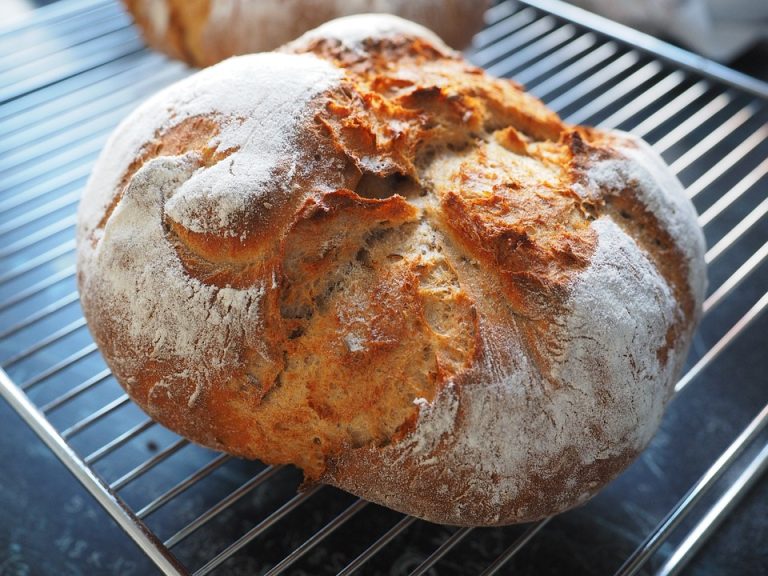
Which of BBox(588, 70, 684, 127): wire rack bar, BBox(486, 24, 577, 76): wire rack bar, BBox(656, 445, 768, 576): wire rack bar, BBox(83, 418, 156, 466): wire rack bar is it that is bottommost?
BBox(656, 445, 768, 576): wire rack bar

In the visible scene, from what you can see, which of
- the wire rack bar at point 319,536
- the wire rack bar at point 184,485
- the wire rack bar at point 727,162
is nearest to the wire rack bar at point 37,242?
the wire rack bar at point 184,485

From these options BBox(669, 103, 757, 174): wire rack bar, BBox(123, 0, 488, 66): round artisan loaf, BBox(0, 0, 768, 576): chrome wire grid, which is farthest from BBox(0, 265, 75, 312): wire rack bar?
BBox(669, 103, 757, 174): wire rack bar

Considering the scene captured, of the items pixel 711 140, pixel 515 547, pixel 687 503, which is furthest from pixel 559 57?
pixel 515 547

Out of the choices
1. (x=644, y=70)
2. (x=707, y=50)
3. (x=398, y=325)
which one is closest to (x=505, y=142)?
(x=398, y=325)

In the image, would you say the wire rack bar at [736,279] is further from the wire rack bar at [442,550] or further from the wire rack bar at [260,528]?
the wire rack bar at [260,528]

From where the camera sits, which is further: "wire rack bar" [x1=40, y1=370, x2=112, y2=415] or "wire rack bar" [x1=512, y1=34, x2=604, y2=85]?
"wire rack bar" [x1=512, y1=34, x2=604, y2=85]

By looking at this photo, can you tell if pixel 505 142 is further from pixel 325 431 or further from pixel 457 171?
pixel 325 431

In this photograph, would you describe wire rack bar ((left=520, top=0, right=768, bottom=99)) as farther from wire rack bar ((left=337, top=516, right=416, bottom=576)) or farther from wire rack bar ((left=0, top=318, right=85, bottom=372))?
wire rack bar ((left=0, top=318, right=85, bottom=372))
